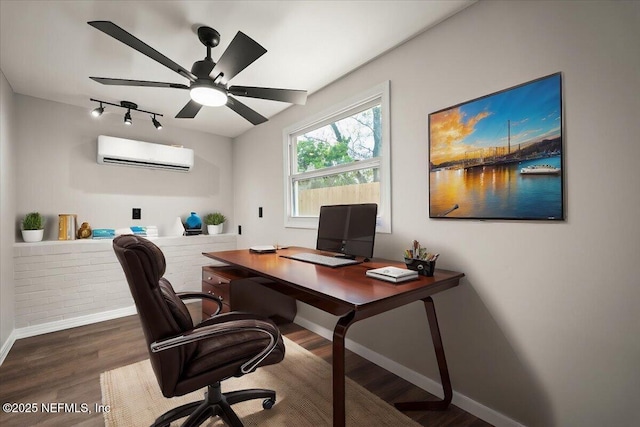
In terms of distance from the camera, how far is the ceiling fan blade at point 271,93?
72.7 inches

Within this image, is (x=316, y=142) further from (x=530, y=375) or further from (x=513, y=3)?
(x=530, y=375)

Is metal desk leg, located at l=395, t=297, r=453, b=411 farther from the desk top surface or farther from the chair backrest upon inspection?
the chair backrest

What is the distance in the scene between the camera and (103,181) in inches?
128

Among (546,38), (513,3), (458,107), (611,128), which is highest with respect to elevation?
(513,3)

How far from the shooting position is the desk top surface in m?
1.18

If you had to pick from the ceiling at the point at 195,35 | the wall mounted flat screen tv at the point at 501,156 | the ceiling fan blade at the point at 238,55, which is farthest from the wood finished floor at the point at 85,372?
the ceiling at the point at 195,35

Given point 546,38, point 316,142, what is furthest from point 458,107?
point 316,142

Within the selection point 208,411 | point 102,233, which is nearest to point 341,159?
point 208,411

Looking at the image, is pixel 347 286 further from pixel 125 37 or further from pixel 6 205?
pixel 6 205

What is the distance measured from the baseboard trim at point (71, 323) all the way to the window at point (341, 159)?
216 cm

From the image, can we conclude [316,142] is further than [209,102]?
Yes

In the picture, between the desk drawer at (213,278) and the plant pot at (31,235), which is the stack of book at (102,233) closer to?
the plant pot at (31,235)

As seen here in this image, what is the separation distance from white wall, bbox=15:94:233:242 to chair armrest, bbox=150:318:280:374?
9.56 ft

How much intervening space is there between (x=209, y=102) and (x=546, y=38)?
194 centimetres
